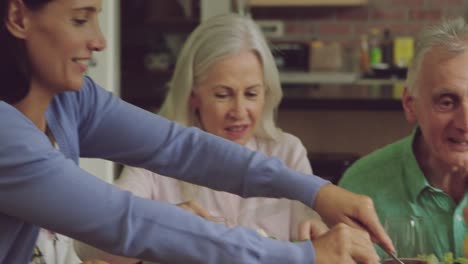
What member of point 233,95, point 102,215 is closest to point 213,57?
point 233,95

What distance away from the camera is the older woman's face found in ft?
6.89

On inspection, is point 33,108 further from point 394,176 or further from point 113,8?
point 113,8

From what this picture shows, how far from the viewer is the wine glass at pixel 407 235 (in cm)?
145

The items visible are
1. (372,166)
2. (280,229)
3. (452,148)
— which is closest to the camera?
(452,148)

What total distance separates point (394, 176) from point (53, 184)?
3.27 feet

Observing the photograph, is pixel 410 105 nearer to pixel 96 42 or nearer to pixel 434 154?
pixel 434 154

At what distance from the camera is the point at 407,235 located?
4.78ft

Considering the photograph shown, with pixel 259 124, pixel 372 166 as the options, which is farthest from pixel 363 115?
pixel 372 166

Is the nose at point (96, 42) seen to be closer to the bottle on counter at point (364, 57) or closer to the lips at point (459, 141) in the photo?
the lips at point (459, 141)

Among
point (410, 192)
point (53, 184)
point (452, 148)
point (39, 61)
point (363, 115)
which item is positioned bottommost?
point (363, 115)

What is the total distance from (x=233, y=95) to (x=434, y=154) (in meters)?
0.54

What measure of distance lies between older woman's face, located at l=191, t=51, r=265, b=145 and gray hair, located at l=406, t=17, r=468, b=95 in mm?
433

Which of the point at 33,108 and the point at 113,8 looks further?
the point at 113,8

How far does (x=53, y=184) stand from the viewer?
1093mm
